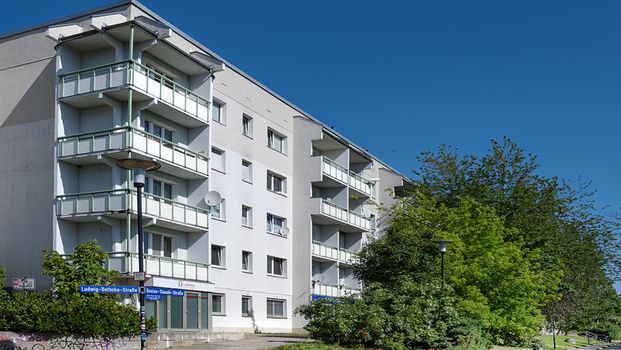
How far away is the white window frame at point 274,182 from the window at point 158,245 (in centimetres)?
1109

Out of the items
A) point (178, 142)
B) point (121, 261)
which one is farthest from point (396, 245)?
point (121, 261)

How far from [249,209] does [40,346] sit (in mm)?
18431

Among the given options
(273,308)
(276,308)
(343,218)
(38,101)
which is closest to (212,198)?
(38,101)

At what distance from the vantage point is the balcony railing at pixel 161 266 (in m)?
28.6

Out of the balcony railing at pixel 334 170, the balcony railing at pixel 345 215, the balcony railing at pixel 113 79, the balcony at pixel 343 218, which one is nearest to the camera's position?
the balcony railing at pixel 113 79

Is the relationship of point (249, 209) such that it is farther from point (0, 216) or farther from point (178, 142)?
point (0, 216)

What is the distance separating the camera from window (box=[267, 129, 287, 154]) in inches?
1732

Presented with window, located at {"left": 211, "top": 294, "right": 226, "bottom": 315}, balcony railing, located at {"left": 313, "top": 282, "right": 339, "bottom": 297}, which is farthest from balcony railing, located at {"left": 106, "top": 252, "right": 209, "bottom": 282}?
balcony railing, located at {"left": 313, "top": 282, "right": 339, "bottom": 297}

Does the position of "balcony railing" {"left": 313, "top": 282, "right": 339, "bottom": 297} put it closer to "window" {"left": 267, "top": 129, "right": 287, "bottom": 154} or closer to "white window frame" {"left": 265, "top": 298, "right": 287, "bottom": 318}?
"white window frame" {"left": 265, "top": 298, "right": 287, "bottom": 318}

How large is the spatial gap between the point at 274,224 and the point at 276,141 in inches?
192

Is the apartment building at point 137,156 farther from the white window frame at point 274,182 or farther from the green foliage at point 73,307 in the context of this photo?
Answer: the white window frame at point 274,182

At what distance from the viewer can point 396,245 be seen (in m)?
39.0

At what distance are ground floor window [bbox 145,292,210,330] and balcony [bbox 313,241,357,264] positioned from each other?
13.5 metres

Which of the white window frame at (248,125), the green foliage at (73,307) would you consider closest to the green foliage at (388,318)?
the green foliage at (73,307)
